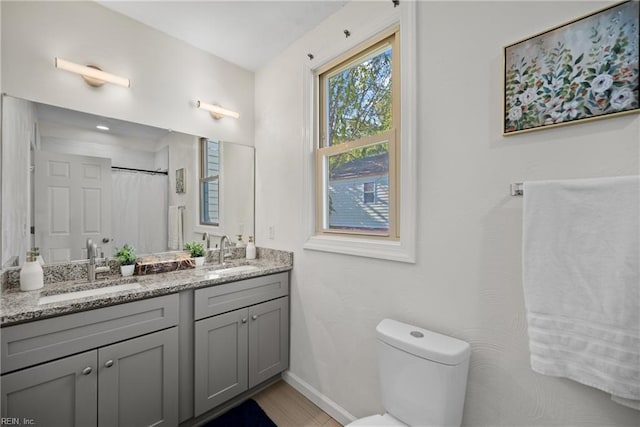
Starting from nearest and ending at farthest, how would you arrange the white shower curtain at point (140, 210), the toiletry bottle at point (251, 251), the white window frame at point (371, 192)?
the white window frame at point (371, 192) < the white shower curtain at point (140, 210) < the toiletry bottle at point (251, 251)

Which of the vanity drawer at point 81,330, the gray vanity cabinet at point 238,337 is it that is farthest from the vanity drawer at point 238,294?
the vanity drawer at point 81,330

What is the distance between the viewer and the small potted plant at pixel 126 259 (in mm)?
1738

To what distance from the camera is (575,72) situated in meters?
0.96

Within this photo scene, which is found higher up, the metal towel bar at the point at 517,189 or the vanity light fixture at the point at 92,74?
the vanity light fixture at the point at 92,74

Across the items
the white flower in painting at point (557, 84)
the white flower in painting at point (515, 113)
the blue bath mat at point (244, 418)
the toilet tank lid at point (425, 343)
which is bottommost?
the blue bath mat at point (244, 418)

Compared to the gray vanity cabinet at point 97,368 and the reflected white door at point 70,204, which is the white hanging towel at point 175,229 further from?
the gray vanity cabinet at point 97,368

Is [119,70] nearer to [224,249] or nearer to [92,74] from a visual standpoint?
[92,74]

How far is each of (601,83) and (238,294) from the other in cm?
198

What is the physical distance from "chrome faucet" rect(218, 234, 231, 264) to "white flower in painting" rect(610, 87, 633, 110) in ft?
7.40

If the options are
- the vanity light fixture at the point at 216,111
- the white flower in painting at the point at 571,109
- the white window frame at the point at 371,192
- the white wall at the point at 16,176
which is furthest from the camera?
the vanity light fixture at the point at 216,111

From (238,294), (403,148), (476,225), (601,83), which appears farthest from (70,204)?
(601,83)

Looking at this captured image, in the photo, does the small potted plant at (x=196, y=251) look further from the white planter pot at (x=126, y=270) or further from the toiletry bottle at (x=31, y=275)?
the toiletry bottle at (x=31, y=275)

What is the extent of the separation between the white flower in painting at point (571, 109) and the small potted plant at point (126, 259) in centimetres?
233

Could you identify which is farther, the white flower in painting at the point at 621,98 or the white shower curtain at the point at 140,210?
the white shower curtain at the point at 140,210
